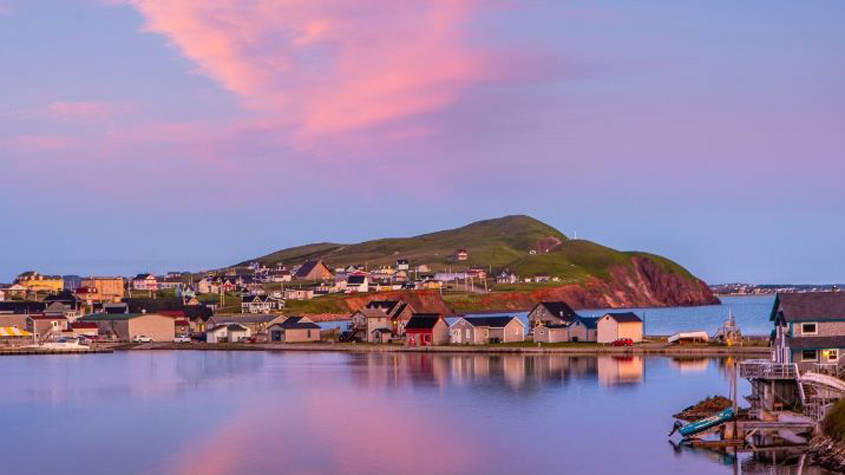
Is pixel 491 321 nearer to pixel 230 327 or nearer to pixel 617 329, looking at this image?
pixel 617 329

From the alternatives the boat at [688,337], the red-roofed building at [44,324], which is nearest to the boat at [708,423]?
the boat at [688,337]

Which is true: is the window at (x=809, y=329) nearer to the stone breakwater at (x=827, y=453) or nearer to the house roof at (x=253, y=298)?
the stone breakwater at (x=827, y=453)

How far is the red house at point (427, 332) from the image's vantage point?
108m

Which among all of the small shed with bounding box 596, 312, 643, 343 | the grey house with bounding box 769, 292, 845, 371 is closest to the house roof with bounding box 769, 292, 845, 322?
the grey house with bounding box 769, 292, 845, 371

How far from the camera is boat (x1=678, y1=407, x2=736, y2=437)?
43.8m

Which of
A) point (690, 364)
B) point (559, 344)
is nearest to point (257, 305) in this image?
point (559, 344)

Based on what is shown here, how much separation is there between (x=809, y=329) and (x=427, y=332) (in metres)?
63.0

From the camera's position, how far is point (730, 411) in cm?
4403

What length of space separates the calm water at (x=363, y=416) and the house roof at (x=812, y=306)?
7.19m

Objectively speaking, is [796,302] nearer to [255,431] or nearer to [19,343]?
[255,431]

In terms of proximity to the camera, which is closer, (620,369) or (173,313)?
(620,369)

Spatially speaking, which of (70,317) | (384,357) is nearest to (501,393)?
(384,357)

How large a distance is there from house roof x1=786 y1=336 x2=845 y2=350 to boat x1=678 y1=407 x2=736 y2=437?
4.88 meters

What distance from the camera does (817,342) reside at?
46.9 meters
